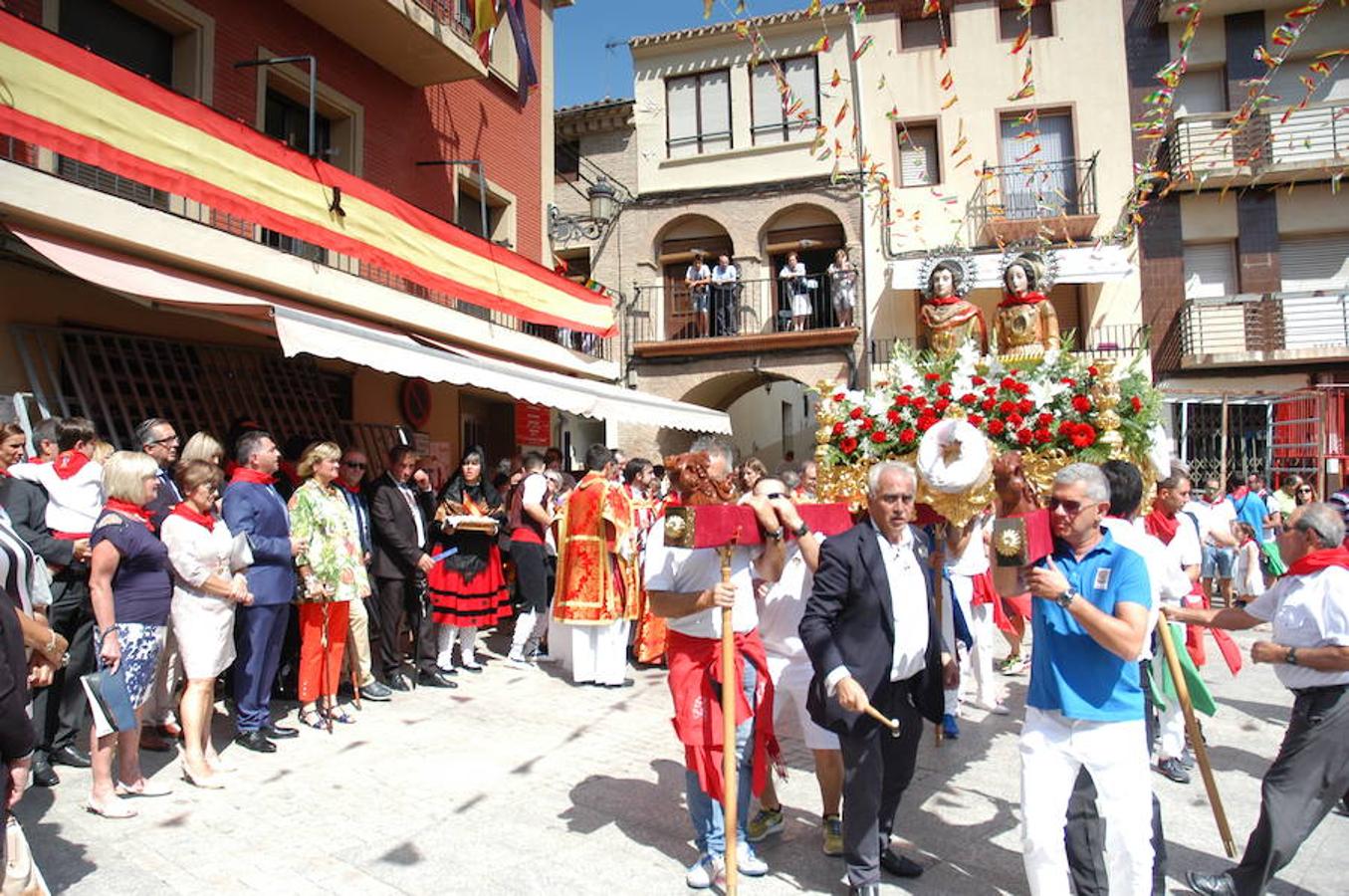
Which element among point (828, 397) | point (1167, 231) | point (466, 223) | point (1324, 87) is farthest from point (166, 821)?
point (1324, 87)

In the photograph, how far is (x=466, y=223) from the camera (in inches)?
515

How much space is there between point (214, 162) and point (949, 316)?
5766 millimetres

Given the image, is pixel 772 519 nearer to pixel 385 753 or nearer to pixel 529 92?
pixel 385 753

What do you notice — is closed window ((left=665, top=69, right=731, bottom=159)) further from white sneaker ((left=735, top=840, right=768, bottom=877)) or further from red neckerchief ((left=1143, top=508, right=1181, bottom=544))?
white sneaker ((left=735, top=840, right=768, bottom=877))

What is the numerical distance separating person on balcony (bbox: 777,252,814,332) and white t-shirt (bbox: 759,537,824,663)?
1371 cm

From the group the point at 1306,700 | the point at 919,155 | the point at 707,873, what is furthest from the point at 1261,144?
the point at 707,873

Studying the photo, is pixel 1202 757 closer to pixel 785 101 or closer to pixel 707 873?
pixel 707 873

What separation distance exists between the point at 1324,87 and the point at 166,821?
21466 millimetres

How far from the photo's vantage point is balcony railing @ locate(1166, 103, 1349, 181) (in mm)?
16266

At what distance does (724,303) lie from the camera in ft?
60.7

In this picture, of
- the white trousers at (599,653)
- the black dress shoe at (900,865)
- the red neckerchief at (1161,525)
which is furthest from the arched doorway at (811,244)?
the black dress shoe at (900,865)

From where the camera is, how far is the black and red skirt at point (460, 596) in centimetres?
714

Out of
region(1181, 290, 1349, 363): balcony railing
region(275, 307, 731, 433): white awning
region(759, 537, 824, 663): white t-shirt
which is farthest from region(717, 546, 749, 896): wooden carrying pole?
region(1181, 290, 1349, 363): balcony railing

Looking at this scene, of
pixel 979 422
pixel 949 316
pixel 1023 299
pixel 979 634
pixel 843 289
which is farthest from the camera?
pixel 843 289
